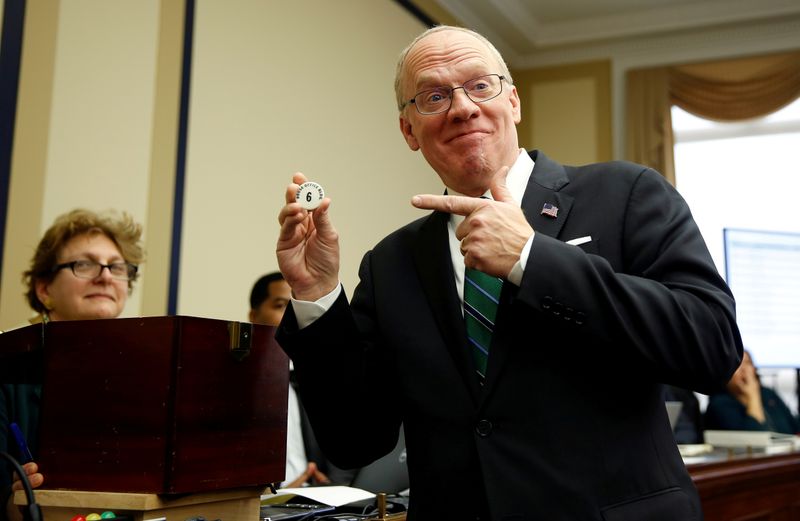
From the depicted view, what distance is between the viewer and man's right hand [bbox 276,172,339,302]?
1476 millimetres

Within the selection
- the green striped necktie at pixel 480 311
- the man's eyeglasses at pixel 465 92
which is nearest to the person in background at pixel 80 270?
the man's eyeglasses at pixel 465 92

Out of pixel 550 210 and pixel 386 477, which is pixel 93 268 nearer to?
pixel 386 477

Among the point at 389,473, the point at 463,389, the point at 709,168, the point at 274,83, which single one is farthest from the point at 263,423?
the point at 709,168

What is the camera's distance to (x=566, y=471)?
1.26 m

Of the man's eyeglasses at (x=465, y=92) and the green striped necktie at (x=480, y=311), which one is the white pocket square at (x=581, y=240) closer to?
the green striped necktie at (x=480, y=311)

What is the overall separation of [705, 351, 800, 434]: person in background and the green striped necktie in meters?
3.44

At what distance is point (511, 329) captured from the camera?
4.35 ft

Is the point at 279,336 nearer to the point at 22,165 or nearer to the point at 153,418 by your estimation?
the point at 153,418

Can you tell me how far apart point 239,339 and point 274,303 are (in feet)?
7.62

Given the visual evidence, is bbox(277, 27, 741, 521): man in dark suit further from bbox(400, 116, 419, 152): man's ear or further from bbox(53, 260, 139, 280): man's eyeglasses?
bbox(53, 260, 139, 280): man's eyeglasses

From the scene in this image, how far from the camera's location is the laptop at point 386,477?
2332 mm

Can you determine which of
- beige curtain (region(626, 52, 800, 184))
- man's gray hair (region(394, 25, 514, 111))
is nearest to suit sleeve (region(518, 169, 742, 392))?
man's gray hair (region(394, 25, 514, 111))

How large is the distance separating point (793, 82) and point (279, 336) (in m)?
6.16

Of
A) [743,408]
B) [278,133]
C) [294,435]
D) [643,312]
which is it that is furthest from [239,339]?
[743,408]
